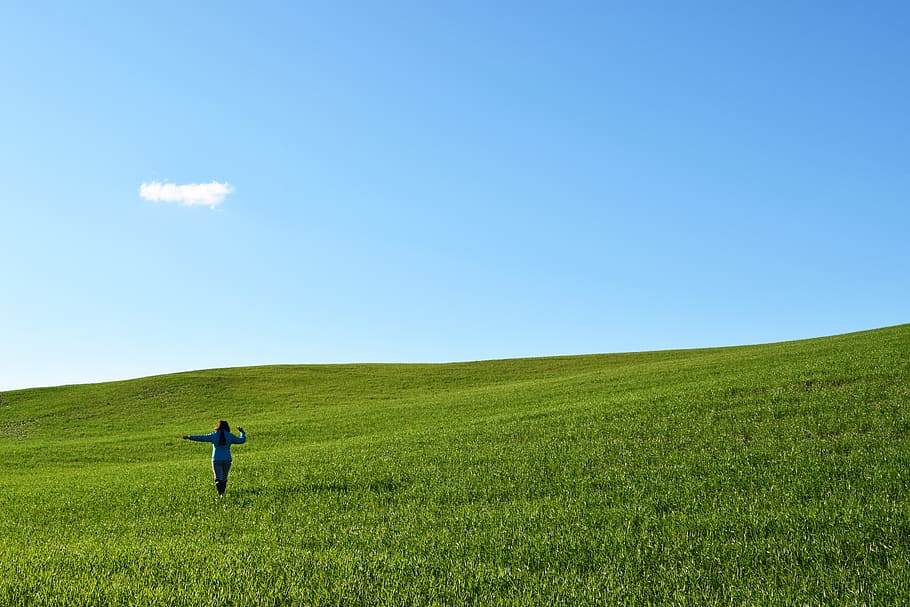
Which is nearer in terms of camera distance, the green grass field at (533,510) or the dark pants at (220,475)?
the green grass field at (533,510)

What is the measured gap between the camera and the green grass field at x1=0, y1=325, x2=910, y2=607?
7.77 meters

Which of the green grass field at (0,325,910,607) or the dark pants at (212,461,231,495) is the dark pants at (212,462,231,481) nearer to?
the dark pants at (212,461,231,495)

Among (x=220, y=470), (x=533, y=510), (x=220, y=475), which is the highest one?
(x=220, y=470)

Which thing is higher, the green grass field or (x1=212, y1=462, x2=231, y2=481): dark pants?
(x1=212, y1=462, x2=231, y2=481): dark pants

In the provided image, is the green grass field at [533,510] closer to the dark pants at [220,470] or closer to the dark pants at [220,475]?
the dark pants at [220,475]

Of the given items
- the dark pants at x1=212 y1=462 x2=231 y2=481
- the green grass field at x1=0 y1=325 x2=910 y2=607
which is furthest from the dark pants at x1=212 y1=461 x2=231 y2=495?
the green grass field at x1=0 y1=325 x2=910 y2=607

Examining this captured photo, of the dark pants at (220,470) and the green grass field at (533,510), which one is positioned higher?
the dark pants at (220,470)

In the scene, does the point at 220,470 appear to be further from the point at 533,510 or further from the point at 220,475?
the point at 533,510

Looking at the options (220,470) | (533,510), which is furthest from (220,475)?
(533,510)

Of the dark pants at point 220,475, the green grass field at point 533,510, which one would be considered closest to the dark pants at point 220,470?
the dark pants at point 220,475

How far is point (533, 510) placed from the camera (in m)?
11.5

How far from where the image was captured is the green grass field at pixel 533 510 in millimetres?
7770

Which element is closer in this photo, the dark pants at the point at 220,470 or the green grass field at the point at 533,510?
the green grass field at the point at 533,510

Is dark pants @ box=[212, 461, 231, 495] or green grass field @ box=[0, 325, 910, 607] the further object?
dark pants @ box=[212, 461, 231, 495]
